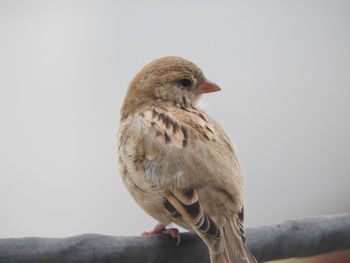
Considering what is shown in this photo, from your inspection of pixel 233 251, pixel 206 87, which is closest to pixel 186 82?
pixel 206 87

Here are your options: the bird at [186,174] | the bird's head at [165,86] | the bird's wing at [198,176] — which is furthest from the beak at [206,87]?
the bird's wing at [198,176]

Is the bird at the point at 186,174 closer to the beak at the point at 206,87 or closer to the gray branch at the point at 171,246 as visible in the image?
the gray branch at the point at 171,246

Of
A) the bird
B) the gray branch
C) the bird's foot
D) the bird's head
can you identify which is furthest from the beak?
the gray branch

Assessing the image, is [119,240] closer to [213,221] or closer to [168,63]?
[213,221]

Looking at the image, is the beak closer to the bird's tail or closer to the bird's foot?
the bird's foot

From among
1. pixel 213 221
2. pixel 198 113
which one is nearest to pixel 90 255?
pixel 213 221

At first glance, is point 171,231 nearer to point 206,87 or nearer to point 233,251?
point 233,251
